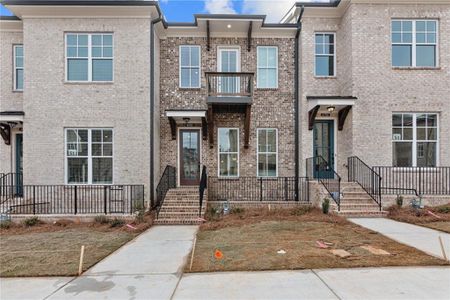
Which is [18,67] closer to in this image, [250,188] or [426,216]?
[250,188]

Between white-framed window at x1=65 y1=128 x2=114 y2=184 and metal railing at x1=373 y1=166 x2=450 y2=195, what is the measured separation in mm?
10737

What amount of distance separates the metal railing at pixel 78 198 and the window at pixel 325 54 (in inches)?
363

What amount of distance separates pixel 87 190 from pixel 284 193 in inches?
325

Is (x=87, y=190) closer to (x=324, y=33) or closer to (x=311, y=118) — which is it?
(x=311, y=118)

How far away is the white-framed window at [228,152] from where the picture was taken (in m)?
14.0

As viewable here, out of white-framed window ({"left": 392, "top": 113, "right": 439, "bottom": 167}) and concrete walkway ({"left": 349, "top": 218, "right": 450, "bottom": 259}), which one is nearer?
concrete walkway ({"left": 349, "top": 218, "right": 450, "bottom": 259})

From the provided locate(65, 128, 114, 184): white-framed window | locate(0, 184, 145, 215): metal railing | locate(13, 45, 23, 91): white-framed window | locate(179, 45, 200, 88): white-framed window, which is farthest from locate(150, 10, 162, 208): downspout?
locate(13, 45, 23, 91): white-framed window

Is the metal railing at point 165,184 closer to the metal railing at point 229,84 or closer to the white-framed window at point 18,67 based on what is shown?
the metal railing at point 229,84

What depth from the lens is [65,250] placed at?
7062 millimetres

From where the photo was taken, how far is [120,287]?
4.93 metres

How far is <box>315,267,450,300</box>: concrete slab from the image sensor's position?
173 inches

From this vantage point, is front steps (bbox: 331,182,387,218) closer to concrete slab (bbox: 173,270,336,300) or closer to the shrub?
the shrub

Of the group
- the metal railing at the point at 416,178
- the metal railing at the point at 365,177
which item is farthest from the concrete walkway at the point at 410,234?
the metal railing at the point at 416,178

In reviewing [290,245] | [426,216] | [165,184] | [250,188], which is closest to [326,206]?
[426,216]
